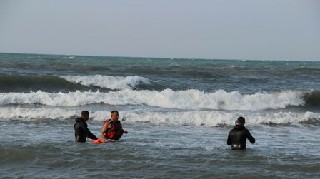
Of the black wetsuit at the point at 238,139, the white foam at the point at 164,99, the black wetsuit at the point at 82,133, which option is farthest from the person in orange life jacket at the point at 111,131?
the white foam at the point at 164,99

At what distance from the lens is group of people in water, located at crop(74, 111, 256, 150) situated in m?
10.7

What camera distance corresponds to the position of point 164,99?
2148 centimetres

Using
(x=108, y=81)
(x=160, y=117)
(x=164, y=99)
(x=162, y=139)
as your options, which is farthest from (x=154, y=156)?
(x=108, y=81)

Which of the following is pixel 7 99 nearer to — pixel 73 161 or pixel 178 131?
pixel 178 131

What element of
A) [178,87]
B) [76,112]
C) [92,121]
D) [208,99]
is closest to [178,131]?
[92,121]

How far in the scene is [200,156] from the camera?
31.7 ft

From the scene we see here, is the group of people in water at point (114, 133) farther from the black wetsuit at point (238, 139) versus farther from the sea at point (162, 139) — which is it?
the sea at point (162, 139)

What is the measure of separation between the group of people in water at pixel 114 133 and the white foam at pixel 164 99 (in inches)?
344

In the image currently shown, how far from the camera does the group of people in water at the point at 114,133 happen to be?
10688 mm

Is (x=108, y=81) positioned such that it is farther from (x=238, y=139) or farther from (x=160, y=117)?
(x=238, y=139)

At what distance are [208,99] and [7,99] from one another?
877 cm

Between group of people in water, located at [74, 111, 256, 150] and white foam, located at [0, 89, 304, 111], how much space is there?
8736 millimetres

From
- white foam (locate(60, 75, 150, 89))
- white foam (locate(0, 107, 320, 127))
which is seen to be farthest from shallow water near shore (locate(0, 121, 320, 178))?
white foam (locate(60, 75, 150, 89))

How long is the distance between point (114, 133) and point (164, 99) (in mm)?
10162
